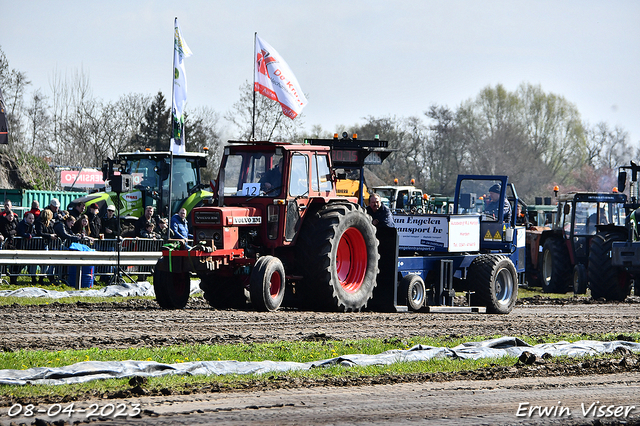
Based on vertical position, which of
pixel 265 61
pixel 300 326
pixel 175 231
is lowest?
pixel 300 326

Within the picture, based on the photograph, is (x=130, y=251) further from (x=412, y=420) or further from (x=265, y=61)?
(x=412, y=420)

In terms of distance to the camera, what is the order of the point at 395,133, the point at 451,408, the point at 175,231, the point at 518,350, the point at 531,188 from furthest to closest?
the point at 531,188, the point at 395,133, the point at 175,231, the point at 518,350, the point at 451,408

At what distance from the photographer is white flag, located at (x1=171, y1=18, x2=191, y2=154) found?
18.0 metres

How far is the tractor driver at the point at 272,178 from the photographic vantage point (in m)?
12.8

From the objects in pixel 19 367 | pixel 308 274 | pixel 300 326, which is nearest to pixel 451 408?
pixel 19 367

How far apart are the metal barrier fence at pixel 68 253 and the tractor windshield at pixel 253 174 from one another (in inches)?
216

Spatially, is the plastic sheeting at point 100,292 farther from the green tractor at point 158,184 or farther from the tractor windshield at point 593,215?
the tractor windshield at point 593,215

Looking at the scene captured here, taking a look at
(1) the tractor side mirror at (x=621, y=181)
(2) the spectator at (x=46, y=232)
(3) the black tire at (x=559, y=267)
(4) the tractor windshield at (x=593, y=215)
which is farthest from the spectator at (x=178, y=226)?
(4) the tractor windshield at (x=593, y=215)

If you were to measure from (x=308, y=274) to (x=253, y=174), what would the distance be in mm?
1751

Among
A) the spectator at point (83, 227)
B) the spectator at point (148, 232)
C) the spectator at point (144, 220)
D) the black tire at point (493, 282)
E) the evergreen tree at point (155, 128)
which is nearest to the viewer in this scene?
the black tire at point (493, 282)

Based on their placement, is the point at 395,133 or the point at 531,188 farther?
the point at 531,188

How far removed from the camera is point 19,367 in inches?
290

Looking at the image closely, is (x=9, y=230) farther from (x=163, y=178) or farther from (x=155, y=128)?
(x=155, y=128)

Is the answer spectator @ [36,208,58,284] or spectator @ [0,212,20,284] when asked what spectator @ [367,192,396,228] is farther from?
spectator @ [0,212,20,284]
